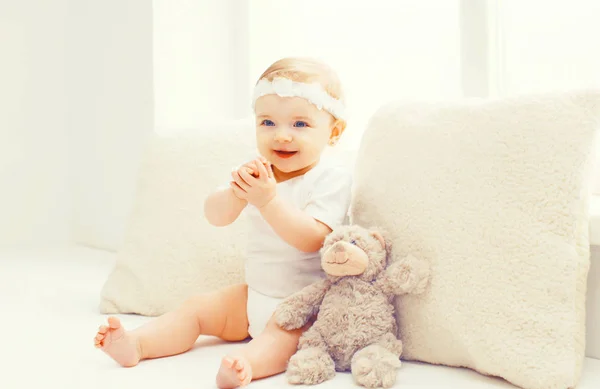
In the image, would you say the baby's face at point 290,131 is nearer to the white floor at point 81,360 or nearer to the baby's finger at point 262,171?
the baby's finger at point 262,171

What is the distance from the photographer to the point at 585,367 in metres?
1.06

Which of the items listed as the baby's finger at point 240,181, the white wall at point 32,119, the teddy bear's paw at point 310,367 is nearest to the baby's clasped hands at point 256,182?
the baby's finger at point 240,181

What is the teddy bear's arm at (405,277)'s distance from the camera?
1.05m

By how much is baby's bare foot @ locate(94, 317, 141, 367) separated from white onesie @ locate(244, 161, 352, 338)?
0.68 ft

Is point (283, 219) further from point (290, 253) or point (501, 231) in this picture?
point (501, 231)

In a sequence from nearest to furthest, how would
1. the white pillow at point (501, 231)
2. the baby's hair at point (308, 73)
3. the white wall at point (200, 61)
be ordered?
1. the white pillow at point (501, 231)
2. the baby's hair at point (308, 73)
3. the white wall at point (200, 61)

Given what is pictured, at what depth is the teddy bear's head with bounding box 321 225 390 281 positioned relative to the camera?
1040 millimetres

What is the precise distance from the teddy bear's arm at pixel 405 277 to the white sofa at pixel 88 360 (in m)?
0.12

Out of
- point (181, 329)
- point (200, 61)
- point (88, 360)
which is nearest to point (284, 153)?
point (181, 329)

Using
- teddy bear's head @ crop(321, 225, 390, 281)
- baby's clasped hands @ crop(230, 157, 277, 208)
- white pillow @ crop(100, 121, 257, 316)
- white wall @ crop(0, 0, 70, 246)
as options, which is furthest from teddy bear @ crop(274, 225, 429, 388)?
white wall @ crop(0, 0, 70, 246)

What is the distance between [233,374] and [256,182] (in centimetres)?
28

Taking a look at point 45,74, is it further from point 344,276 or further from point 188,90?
point 344,276

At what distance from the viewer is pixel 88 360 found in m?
1.13

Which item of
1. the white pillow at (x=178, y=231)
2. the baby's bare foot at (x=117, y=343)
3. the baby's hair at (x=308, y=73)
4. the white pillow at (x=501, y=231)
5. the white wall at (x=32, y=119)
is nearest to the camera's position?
the white pillow at (x=501, y=231)
